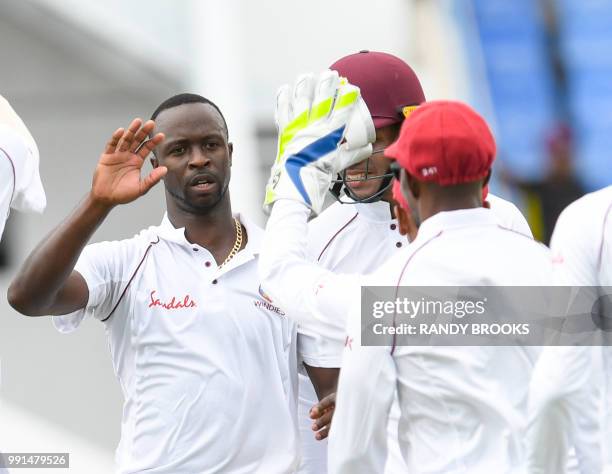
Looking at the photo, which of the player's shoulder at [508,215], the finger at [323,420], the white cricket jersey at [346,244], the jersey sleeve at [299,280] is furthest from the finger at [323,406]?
the player's shoulder at [508,215]

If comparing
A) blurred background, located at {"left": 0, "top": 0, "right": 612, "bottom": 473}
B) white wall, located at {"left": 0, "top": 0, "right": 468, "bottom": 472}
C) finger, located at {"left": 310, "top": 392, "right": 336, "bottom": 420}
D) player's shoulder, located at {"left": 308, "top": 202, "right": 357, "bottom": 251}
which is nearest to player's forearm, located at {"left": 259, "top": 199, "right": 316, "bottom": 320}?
finger, located at {"left": 310, "top": 392, "right": 336, "bottom": 420}

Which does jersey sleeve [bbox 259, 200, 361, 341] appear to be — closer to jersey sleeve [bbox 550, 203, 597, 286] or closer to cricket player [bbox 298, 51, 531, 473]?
jersey sleeve [bbox 550, 203, 597, 286]

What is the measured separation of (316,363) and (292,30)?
5772 millimetres

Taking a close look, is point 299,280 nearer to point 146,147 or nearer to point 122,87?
point 146,147

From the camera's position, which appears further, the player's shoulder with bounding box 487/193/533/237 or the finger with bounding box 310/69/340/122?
the player's shoulder with bounding box 487/193/533/237

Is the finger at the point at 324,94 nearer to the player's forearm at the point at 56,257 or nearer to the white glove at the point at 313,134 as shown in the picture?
the white glove at the point at 313,134

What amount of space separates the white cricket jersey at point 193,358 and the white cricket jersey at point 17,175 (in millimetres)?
219

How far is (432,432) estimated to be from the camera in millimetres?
2668

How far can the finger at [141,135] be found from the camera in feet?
10.3

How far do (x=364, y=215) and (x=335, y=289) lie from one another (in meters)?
0.91

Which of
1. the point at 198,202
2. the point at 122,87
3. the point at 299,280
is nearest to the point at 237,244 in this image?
the point at 198,202

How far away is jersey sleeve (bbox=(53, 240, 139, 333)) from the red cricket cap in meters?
0.98

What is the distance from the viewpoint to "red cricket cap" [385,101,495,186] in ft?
8.80

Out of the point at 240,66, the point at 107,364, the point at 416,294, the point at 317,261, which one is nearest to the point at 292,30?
the point at 240,66
